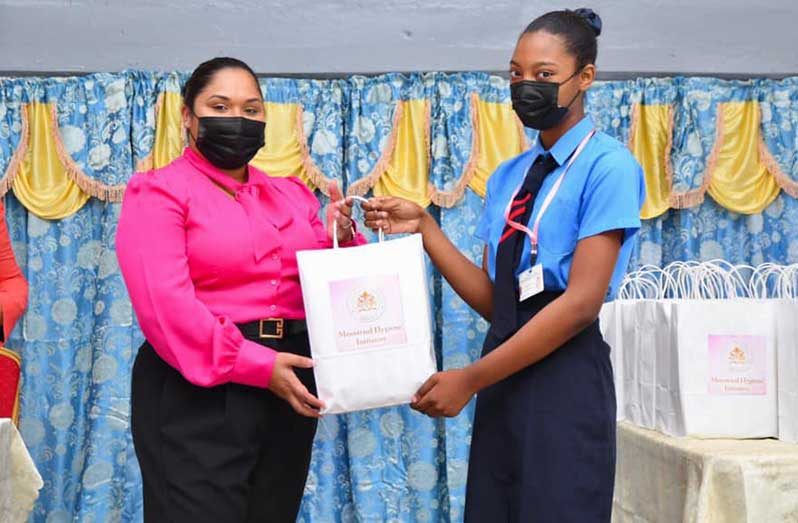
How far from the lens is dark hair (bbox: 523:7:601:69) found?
2.10 metres

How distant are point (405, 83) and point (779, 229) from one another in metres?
1.76

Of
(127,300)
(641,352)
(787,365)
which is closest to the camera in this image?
(787,365)

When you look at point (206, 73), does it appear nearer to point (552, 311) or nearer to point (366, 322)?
point (366, 322)

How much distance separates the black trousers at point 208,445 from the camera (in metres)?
2.05

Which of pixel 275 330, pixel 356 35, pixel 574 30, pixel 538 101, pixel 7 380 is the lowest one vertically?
pixel 7 380

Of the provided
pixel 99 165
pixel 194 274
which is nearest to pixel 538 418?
pixel 194 274

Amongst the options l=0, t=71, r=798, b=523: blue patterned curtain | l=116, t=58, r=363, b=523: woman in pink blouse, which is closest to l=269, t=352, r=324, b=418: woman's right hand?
l=116, t=58, r=363, b=523: woman in pink blouse

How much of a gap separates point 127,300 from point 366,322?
2225 millimetres

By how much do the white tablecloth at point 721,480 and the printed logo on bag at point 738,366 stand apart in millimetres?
87

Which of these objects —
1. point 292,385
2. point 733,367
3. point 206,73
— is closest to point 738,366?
point 733,367

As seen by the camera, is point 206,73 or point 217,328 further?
point 206,73

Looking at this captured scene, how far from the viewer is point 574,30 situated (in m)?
2.12

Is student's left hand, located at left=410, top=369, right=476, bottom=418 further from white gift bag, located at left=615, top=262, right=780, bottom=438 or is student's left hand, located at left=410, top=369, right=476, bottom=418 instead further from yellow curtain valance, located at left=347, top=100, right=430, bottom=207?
yellow curtain valance, located at left=347, top=100, right=430, bottom=207

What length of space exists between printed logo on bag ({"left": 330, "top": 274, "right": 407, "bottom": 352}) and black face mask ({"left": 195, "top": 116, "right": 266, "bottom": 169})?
380 mm
